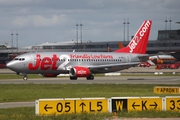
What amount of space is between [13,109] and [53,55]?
40168mm

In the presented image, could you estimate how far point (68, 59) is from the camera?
233 feet

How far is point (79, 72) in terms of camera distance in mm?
69188

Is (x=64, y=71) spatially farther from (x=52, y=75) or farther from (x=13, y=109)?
(x=13, y=109)

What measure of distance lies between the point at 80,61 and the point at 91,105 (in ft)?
149

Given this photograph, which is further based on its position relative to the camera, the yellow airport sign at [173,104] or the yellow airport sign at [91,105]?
the yellow airport sign at [173,104]

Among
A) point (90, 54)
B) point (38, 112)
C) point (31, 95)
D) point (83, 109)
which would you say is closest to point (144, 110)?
point (83, 109)

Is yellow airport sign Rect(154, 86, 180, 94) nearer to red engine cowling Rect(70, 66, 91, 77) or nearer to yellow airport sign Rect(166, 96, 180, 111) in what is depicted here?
yellow airport sign Rect(166, 96, 180, 111)

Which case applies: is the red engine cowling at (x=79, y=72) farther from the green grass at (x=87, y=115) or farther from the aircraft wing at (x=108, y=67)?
the green grass at (x=87, y=115)

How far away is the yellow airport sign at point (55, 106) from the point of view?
2578 cm

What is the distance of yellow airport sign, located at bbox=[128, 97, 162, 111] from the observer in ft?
90.9

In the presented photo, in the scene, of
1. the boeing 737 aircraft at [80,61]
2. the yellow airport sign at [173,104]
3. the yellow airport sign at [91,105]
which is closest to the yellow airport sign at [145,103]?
the yellow airport sign at [173,104]

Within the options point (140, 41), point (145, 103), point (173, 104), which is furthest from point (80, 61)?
point (145, 103)

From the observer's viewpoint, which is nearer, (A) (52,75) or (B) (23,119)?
(B) (23,119)

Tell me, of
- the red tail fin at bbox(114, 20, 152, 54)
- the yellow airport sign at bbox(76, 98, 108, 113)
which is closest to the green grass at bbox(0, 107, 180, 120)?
the yellow airport sign at bbox(76, 98, 108, 113)
